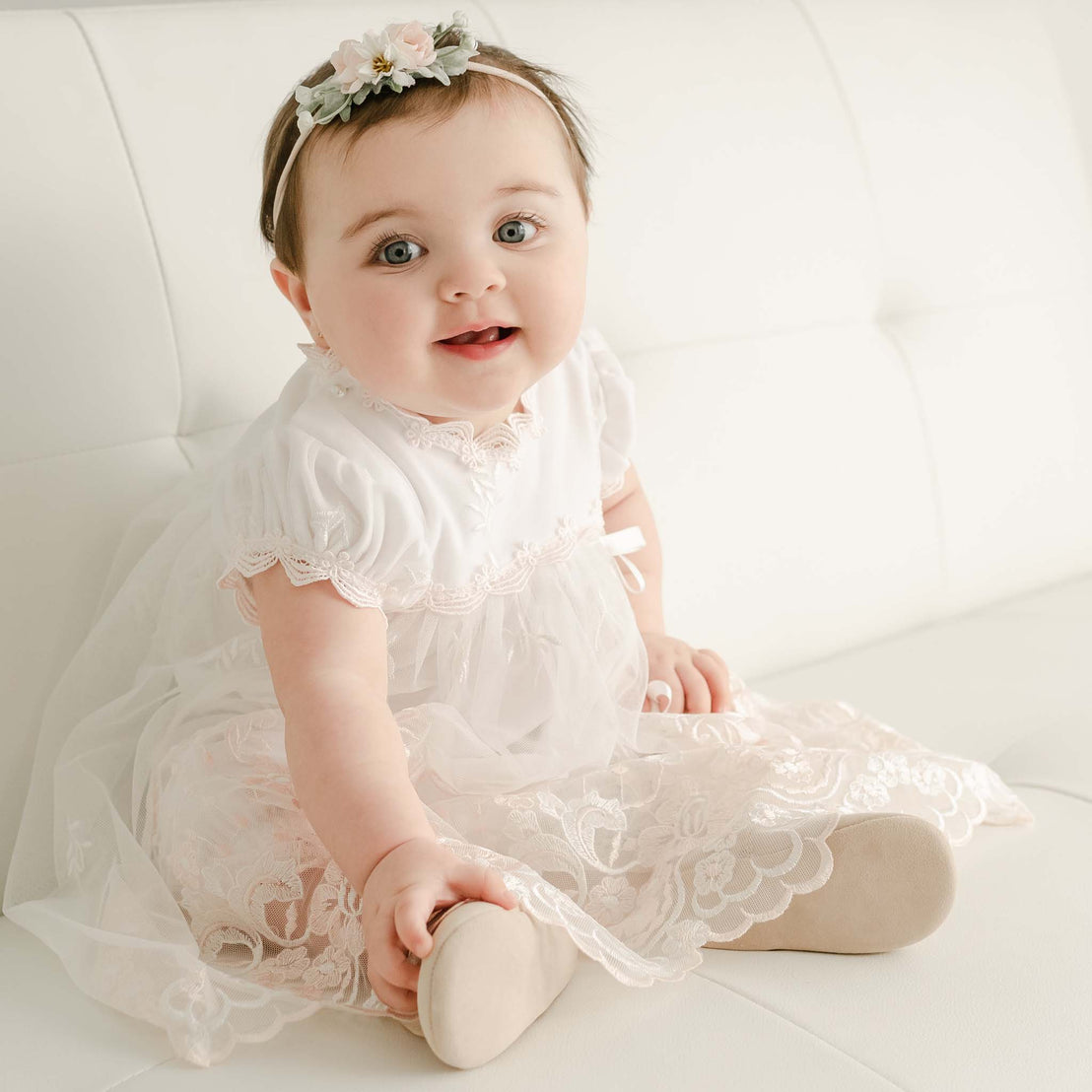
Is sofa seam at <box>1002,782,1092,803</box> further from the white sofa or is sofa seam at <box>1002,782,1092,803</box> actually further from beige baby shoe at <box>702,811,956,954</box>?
beige baby shoe at <box>702,811,956,954</box>

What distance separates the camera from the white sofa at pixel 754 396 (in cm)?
76

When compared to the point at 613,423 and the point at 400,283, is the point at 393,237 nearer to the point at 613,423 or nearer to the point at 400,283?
the point at 400,283

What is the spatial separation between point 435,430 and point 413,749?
22 centimetres

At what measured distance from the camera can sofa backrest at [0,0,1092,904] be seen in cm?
102

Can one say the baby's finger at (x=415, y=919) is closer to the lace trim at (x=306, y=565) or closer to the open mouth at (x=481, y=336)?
the lace trim at (x=306, y=565)

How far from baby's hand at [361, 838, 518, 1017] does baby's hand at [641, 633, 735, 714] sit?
0.34 meters

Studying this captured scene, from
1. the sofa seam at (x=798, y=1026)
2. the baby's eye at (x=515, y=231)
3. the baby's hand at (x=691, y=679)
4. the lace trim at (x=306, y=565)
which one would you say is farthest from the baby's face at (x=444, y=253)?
the sofa seam at (x=798, y=1026)

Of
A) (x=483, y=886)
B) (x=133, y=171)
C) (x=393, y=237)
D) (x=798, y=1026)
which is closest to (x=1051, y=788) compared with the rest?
(x=798, y=1026)

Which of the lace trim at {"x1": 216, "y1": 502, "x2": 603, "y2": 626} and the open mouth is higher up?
the open mouth

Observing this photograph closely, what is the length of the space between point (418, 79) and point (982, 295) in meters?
0.86

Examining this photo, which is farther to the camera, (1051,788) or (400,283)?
(1051,788)

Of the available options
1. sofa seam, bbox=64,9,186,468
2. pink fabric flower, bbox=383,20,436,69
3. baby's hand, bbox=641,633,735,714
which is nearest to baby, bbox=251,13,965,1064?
pink fabric flower, bbox=383,20,436,69

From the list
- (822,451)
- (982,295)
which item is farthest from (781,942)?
(982,295)

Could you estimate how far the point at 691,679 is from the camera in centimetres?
108
